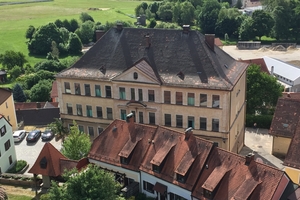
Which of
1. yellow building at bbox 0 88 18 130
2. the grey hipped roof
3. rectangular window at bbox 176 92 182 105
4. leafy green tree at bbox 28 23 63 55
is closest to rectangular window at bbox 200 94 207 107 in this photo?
the grey hipped roof

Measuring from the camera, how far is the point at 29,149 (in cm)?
6594

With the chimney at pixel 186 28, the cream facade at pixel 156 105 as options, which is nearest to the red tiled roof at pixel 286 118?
the cream facade at pixel 156 105

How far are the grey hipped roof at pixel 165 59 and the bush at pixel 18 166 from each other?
14.0 metres

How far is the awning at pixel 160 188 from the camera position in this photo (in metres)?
43.8

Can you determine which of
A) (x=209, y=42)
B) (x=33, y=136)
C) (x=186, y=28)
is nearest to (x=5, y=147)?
(x=33, y=136)

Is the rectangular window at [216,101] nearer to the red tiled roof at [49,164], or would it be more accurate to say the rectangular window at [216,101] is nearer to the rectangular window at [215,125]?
the rectangular window at [215,125]

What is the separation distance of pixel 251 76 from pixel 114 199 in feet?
141

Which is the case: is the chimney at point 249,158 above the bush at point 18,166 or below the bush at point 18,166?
above

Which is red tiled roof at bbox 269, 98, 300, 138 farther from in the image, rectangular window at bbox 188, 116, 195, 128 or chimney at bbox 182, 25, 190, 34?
chimney at bbox 182, 25, 190, 34

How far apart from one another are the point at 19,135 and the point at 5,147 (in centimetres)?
1254

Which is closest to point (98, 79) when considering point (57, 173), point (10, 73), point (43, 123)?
point (57, 173)

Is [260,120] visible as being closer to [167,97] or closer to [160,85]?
[167,97]

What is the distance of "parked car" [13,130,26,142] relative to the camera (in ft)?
226

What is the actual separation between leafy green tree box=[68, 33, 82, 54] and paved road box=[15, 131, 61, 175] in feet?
313
